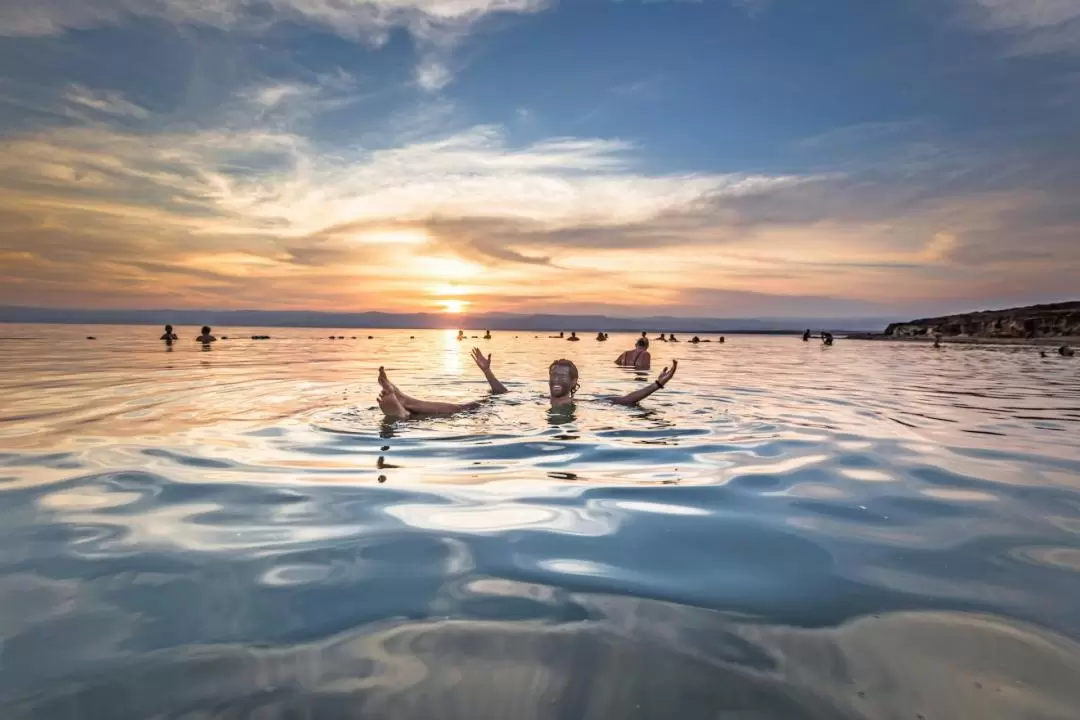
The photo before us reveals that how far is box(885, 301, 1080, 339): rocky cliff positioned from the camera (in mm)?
53844

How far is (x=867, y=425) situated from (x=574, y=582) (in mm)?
8337

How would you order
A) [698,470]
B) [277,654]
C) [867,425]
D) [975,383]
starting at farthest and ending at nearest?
[975,383]
[867,425]
[698,470]
[277,654]

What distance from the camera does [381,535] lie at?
4484 mm

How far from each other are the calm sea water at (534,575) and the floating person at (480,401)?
4.45 feet

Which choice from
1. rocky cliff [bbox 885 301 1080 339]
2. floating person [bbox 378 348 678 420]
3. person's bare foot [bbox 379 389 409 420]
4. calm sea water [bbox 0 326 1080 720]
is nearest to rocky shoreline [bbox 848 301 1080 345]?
rocky cliff [bbox 885 301 1080 339]

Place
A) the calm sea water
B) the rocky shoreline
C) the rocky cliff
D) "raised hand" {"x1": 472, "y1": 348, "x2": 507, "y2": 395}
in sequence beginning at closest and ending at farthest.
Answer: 1. the calm sea water
2. "raised hand" {"x1": 472, "y1": 348, "x2": 507, "y2": 395}
3. the rocky shoreline
4. the rocky cliff

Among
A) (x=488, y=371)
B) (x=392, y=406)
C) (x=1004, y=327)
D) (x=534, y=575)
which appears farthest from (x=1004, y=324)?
(x=534, y=575)

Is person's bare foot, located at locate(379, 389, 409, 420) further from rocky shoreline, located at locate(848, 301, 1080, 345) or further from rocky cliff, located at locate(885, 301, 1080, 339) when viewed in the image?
rocky cliff, located at locate(885, 301, 1080, 339)

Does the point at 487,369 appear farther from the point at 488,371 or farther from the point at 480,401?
the point at 480,401

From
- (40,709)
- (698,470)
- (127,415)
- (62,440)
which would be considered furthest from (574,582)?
(127,415)

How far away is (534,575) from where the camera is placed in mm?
3797

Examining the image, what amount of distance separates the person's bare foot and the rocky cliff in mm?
64860

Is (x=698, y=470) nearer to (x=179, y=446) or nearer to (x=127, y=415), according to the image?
(x=179, y=446)

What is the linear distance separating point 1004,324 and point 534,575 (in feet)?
242
